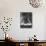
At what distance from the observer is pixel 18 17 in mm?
4391

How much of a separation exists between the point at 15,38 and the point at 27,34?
1.44ft

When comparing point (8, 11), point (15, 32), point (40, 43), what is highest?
point (8, 11)

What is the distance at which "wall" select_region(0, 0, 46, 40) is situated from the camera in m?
4.35

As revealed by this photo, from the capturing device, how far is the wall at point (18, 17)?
4.35m

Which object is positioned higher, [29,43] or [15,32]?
[15,32]

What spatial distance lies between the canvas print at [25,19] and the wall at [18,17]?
0.11 metres

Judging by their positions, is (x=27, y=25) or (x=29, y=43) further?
(x=27, y=25)

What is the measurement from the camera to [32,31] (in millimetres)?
4391

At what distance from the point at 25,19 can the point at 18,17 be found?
0.84 feet

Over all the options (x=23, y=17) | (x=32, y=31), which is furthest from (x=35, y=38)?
(x=23, y=17)

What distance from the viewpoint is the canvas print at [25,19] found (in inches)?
173

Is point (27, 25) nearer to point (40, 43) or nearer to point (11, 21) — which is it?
point (11, 21)

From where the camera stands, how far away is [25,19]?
174 inches

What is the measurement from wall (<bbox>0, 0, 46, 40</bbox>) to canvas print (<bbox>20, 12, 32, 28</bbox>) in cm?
11
